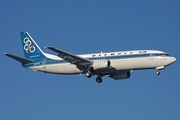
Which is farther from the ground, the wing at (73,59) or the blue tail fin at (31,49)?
the blue tail fin at (31,49)

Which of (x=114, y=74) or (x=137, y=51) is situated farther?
(x=114, y=74)

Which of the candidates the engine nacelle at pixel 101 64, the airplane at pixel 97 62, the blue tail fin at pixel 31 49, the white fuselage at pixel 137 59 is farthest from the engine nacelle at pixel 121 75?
the blue tail fin at pixel 31 49

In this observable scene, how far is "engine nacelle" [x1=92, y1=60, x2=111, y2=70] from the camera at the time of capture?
238 ft

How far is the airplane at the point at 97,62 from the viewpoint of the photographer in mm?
71500

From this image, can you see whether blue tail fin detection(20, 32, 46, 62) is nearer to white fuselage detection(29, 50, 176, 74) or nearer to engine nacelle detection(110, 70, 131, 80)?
white fuselage detection(29, 50, 176, 74)

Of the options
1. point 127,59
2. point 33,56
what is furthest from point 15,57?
point 127,59

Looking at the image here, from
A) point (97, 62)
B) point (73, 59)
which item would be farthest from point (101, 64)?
point (73, 59)

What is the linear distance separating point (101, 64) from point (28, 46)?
15.5m

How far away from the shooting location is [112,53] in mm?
73562

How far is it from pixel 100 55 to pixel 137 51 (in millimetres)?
5817

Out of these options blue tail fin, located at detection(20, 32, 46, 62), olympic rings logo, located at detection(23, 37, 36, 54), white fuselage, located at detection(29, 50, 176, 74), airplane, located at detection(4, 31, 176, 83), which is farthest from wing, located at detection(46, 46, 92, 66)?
olympic rings logo, located at detection(23, 37, 36, 54)

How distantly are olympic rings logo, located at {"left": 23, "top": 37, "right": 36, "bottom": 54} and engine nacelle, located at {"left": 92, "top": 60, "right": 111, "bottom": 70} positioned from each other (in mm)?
12836

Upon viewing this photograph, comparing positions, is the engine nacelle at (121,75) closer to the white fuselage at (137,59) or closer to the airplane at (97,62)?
the airplane at (97,62)

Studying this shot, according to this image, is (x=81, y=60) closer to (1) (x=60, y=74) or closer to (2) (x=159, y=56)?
(1) (x=60, y=74)
